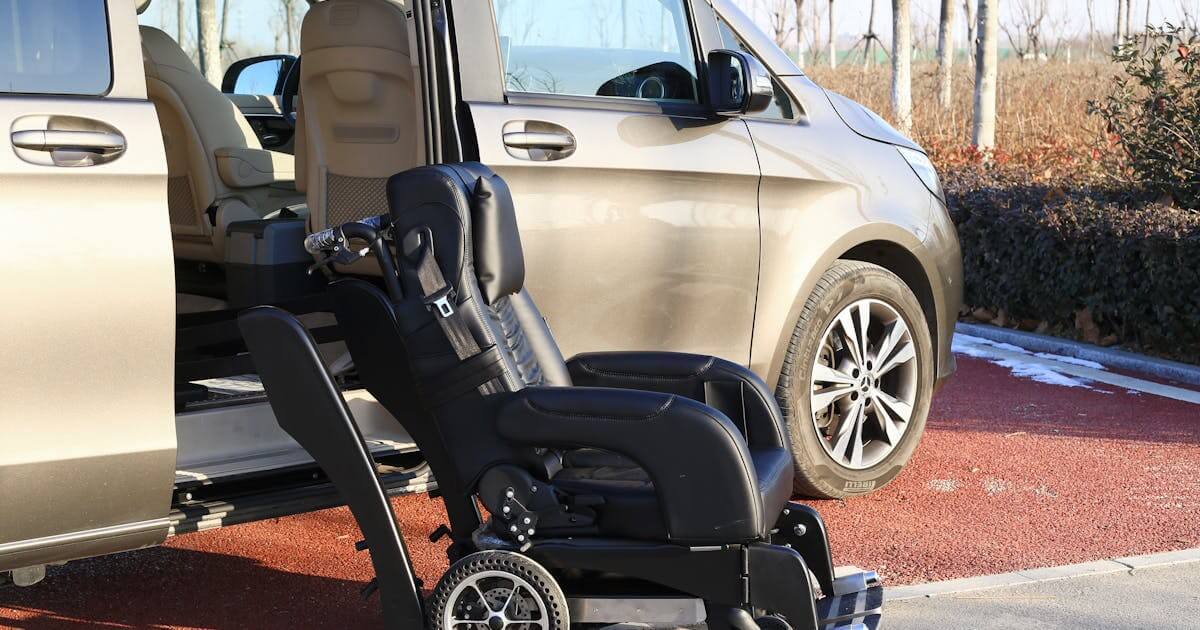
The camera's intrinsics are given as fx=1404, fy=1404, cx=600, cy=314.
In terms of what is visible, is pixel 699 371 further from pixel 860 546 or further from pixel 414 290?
pixel 860 546

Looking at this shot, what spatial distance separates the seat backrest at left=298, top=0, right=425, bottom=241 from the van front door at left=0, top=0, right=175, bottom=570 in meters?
0.98

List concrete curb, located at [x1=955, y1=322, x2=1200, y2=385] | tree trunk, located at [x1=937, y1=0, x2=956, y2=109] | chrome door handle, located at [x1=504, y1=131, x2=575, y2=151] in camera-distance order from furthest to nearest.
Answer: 1. tree trunk, located at [x1=937, y1=0, x2=956, y2=109]
2. concrete curb, located at [x1=955, y1=322, x2=1200, y2=385]
3. chrome door handle, located at [x1=504, y1=131, x2=575, y2=151]

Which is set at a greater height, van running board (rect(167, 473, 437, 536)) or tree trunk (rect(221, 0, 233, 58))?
tree trunk (rect(221, 0, 233, 58))

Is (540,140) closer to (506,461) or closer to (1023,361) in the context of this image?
(506,461)

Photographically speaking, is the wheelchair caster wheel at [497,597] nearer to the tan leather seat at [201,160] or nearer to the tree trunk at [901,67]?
the tan leather seat at [201,160]

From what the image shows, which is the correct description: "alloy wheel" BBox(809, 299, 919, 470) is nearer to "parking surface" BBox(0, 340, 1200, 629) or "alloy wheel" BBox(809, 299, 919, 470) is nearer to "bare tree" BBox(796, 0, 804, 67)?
"parking surface" BBox(0, 340, 1200, 629)

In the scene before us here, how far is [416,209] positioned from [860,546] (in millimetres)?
2028

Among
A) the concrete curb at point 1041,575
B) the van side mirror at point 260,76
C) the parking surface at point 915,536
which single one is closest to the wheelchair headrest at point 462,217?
the parking surface at point 915,536

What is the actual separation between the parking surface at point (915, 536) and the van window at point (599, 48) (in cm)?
156

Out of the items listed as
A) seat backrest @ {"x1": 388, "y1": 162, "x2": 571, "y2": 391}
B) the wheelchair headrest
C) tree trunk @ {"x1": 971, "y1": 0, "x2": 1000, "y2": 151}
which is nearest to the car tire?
seat backrest @ {"x1": 388, "y1": 162, "x2": 571, "y2": 391}

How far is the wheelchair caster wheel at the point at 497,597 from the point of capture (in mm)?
3213

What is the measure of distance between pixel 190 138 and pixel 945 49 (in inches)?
481

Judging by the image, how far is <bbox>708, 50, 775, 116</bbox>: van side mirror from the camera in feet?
14.3

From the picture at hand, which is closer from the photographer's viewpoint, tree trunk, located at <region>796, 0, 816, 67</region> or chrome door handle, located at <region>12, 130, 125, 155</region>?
chrome door handle, located at <region>12, 130, 125, 155</region>
